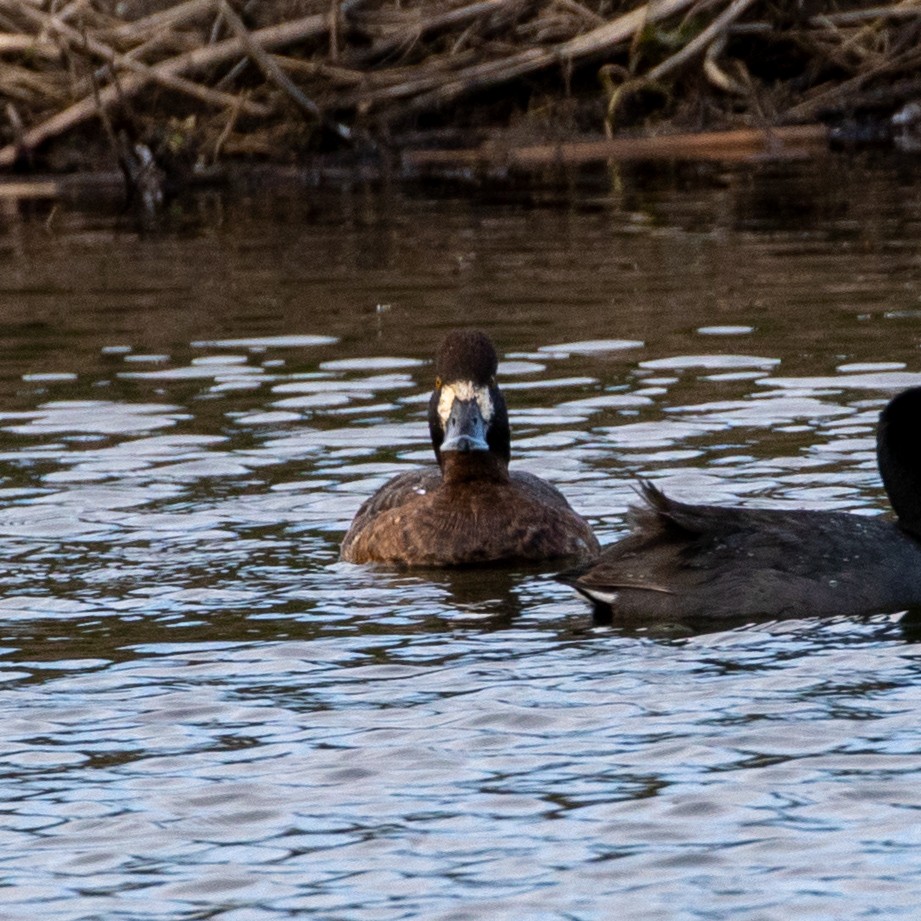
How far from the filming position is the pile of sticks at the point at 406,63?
84.2ft

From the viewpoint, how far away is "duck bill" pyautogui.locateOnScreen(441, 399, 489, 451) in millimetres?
10352

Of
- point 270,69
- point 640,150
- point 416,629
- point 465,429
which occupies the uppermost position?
point 270,69

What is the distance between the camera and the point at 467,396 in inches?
415

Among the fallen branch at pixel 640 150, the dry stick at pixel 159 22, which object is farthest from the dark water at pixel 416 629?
the fallen branch at pixel 640 150

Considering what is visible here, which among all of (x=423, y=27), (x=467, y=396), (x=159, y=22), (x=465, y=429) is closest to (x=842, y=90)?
(x=423, y=27)

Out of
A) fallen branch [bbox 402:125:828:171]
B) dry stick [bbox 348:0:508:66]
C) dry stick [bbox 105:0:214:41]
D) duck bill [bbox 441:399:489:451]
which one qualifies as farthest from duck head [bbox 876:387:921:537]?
dry stick [bbox 348:0:508:66]

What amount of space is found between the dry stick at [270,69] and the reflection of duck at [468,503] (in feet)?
48.7

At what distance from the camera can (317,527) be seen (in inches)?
434

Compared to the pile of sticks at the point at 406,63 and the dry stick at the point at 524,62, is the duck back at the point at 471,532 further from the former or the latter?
the dry stick at the point at 524,62

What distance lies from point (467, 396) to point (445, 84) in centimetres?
1685

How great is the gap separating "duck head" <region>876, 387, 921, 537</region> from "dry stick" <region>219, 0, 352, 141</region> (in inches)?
654

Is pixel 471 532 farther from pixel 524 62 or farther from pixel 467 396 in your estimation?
pixel 524 62

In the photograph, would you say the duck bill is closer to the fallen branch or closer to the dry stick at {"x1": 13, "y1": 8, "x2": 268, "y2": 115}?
the dry stick at {"x1": 13, "y1": 8, "x2": 268, "y2": 115}

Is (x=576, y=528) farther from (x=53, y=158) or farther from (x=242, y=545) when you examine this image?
(x=53, y=158)
